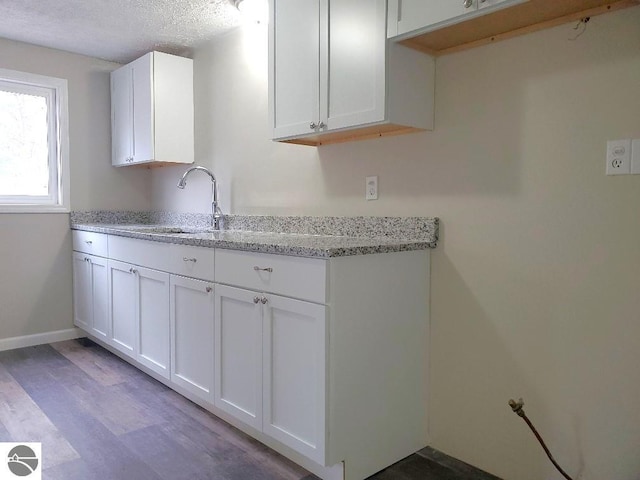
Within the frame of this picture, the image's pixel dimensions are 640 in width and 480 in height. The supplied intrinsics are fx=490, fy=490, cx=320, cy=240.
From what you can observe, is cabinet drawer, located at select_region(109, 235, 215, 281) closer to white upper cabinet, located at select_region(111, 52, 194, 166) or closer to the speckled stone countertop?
the speckled stone countertop

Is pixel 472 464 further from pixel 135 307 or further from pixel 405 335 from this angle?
pixel 135 307

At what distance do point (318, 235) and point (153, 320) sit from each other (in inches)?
40.7

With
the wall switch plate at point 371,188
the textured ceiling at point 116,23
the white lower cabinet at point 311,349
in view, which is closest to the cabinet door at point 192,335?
the white lower cabinet at point 311,349

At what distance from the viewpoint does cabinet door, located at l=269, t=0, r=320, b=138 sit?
2.04 m

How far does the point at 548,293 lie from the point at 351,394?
772 millimetres

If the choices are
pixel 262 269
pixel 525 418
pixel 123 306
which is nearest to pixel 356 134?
pixel 262 269

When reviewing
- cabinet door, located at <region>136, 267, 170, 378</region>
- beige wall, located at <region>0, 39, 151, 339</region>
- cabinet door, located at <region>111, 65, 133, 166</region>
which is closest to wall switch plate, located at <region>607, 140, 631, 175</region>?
cabinet door, located at <region>136, 267, 170, 378</region>

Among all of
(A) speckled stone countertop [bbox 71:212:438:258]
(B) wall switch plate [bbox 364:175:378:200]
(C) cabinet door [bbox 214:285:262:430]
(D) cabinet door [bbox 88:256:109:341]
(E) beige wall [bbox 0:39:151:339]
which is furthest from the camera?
(E) beige wall [bbox 0:39:151:339]

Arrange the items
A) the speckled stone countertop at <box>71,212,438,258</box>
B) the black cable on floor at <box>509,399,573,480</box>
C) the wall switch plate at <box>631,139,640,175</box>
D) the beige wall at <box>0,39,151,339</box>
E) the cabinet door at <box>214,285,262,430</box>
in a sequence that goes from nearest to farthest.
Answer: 1. the wall switch plate at <box>631,139,640,175</box>
2. the black cable on floor at <box>509,399,573,480</box>
3. the speckled stone countertop at <box>71,212,438,258</box>
4. the cabinet door at <box>214,285,262,430</box>
5. the beige wall at <box>0,39,151,339</box>

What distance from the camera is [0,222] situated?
3359 mm

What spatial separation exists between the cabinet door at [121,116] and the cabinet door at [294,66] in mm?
1694

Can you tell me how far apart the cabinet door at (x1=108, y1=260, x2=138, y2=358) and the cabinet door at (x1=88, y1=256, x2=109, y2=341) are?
82 millimetres

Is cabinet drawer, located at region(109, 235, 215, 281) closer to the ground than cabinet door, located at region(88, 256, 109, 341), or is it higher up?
higher up

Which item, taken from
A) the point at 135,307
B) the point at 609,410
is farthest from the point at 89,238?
the point at 609,410
